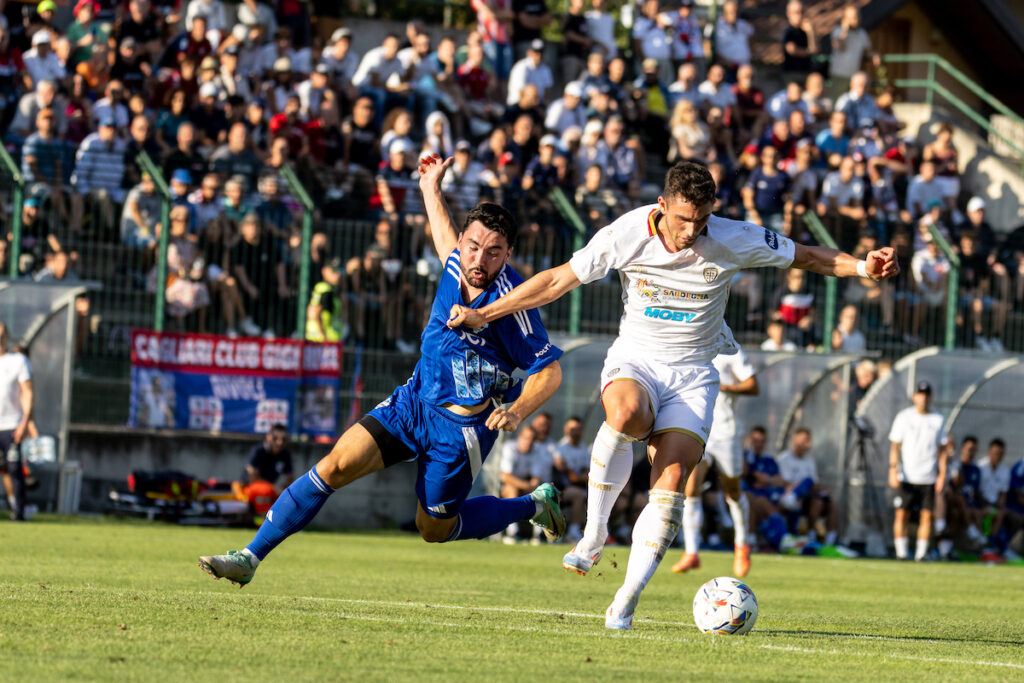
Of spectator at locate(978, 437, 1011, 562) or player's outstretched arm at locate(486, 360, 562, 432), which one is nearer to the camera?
player's outstretched arm at locate(486, 360, 562, 432)

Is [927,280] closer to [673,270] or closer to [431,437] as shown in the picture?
[673,270]

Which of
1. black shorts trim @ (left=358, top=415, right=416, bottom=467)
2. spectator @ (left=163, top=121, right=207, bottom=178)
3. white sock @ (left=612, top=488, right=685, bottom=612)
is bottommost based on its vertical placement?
white sock @ (left=612, top=488, right=685, bottom=612)

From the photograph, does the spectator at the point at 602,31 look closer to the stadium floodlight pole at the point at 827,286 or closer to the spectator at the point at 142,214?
the stadium floodlight pole at the point at 827,286

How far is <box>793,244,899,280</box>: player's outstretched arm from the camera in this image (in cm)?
741

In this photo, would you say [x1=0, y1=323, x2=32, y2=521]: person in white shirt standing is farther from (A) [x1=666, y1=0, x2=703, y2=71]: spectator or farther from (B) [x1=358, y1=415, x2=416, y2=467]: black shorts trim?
(A) [x1=666, y1=0, x2=703, y2=71]: spectator

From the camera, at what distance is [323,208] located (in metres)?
18.5

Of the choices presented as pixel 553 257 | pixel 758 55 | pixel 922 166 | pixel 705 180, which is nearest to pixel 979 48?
pixel 758 55

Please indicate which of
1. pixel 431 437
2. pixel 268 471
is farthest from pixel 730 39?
pixel 431 437

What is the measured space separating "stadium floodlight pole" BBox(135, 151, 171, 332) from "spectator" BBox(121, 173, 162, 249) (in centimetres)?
6

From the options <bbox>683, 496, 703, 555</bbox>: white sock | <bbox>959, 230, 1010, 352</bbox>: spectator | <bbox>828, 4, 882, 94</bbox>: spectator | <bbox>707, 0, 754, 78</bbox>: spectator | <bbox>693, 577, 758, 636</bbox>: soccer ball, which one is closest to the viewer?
<bbox>693, 577, 758, 636</bbox>: soccer ball

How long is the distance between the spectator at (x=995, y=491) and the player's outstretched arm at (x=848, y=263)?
13.2 m

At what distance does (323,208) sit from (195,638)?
12696mm

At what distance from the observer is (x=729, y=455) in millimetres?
13359

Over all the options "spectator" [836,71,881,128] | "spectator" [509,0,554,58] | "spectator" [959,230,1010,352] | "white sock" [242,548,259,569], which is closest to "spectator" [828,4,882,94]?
"spectator" [836,71,881,128]
